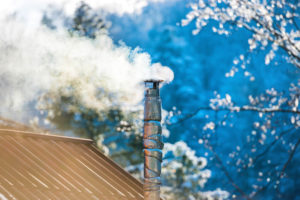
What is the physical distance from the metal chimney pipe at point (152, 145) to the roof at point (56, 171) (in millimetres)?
765

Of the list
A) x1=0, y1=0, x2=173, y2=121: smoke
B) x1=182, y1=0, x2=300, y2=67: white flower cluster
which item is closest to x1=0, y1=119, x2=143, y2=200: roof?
x1=182, y1=0, x2=300, y2=67: white flower cluster

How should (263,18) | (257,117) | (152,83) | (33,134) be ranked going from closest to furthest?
1. (152,83)
2. (33,134)
3. (263,18)
4. (257,117)

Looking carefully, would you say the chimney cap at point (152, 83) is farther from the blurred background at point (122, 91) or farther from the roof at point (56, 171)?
the blurred background at point (122, 91)

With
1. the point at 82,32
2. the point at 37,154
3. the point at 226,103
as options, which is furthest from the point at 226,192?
the point at 37,154

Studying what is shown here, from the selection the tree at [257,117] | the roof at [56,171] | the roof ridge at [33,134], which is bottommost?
the roof at [56,171]

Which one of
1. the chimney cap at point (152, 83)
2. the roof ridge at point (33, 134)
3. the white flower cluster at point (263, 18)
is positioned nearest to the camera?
the chimney cap at point (152, 83)

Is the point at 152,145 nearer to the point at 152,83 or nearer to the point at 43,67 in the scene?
the point at 152,83

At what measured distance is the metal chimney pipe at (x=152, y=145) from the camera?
5.55 meters

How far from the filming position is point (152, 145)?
18.4 ft

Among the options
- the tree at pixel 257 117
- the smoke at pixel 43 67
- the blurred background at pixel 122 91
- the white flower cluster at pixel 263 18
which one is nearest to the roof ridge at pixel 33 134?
the blurred background at pixel 122 91

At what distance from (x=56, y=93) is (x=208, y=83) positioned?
12799mm

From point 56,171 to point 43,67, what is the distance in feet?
42.8

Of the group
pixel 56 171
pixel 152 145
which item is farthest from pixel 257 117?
pixel 56 171

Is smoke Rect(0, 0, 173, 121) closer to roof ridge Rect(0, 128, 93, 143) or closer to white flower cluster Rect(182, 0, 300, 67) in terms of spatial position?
white flower cluster Rect(182, 0, 300, 67)
